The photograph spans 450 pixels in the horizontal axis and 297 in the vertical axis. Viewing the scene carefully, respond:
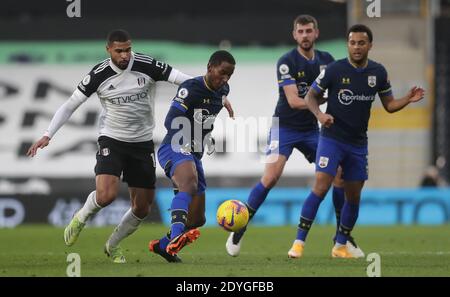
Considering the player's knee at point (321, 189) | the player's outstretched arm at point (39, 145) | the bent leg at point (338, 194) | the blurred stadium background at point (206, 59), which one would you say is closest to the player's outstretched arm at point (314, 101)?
the player's knee at point (321, 189)

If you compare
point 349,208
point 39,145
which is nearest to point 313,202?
point 349,208

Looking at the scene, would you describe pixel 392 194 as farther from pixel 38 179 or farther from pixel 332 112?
pixel 332 112

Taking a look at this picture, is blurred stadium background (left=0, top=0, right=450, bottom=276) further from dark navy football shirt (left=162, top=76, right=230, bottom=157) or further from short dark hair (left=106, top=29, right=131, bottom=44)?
short dark hair (left=106, top=29, right=131, bottom=44)

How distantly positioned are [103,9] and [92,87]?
1521 cm

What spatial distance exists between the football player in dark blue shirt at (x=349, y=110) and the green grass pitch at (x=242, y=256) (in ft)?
2.44

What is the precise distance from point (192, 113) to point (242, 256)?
2.00m

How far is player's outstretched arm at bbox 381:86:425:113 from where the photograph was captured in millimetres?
10536

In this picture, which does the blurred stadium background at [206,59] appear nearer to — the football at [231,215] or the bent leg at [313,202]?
the bent leg at [313,202]

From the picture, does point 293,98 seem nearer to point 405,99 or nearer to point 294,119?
point 294,119

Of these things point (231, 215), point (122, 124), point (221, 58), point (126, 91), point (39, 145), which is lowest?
point (231, 215)

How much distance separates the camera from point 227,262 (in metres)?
10.4

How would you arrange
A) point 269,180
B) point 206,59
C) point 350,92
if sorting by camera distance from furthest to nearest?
1. point 206,59
2. point 269,180
3. point 350,92

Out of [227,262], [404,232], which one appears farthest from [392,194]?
[227,262]

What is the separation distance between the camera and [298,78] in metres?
11.5
